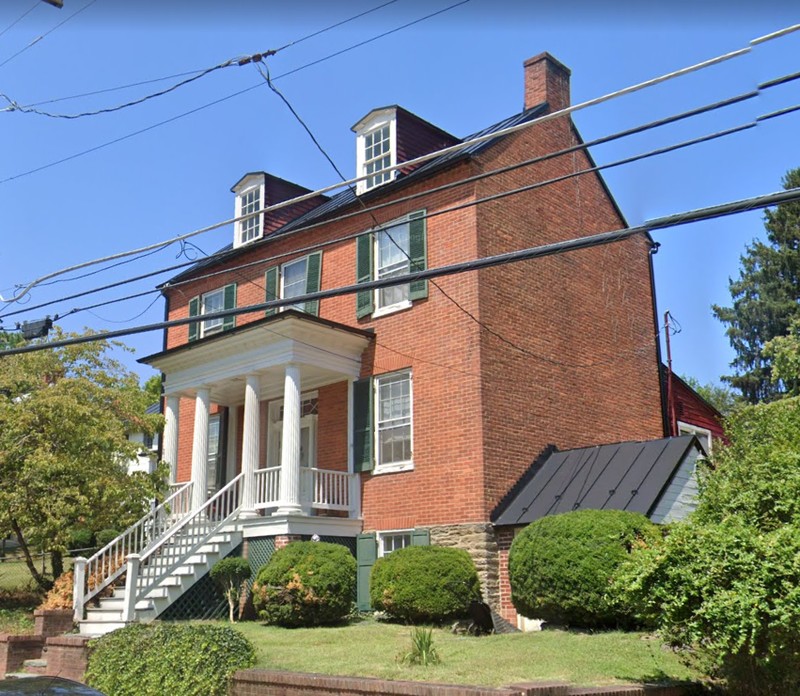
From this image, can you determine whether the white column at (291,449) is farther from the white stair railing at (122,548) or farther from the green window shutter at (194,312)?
the green window shutter at (194,312)

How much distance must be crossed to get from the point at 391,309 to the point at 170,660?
364 inches

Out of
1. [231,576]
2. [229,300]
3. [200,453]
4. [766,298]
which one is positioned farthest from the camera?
[766,298]

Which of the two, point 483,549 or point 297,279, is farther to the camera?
point 297,279

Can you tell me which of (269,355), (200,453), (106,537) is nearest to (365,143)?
(269,355)

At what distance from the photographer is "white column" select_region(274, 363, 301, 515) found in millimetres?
17000

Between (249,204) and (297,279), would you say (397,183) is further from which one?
(249,204)

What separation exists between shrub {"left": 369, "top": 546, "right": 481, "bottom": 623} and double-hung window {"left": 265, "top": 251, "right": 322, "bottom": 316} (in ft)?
23.0

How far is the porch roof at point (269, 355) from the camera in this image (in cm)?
1770

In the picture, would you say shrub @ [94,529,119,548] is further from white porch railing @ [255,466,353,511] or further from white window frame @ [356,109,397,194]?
white window frame @ [356,109,397,194]

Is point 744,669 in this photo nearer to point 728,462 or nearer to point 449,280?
point 728,462

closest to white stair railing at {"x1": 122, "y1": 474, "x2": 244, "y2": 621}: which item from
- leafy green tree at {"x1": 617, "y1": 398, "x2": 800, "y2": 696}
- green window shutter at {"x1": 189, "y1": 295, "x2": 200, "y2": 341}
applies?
green window shutter at {"x1": 189, "y1": 295, "x2": 200, "y2": 341}

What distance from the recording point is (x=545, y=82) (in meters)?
20.5

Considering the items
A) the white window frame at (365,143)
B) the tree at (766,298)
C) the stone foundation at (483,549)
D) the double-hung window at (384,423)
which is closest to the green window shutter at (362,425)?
the double-hung window at (384,423)

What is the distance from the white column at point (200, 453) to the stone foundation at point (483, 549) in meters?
5.88
